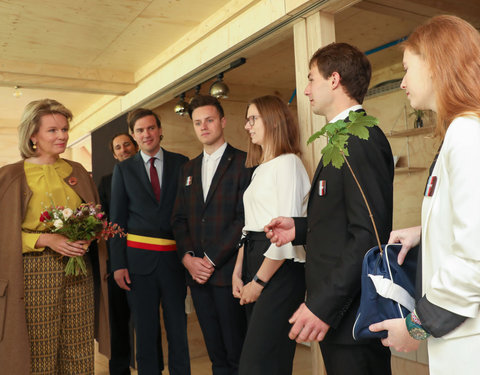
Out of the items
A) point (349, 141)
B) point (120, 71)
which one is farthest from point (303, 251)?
point (120, 71)

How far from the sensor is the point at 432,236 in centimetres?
106

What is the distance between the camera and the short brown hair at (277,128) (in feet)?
7.41

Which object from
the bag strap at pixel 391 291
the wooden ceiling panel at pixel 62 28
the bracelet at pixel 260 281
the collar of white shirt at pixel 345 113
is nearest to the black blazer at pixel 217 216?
the bracelet at pixel 260 281

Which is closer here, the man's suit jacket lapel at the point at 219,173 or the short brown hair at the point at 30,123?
the short brown hair at the point at 30,123

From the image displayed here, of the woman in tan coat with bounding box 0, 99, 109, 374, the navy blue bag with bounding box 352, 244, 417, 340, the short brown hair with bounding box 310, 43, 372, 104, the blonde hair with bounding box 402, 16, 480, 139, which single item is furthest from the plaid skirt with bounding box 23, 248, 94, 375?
the blonde hair with bounding box 402, 16, 480, 139

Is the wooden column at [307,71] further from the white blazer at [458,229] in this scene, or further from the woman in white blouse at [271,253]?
→ the white blazer at [458,229]

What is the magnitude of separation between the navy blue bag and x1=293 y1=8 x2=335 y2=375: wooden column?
1.32 m

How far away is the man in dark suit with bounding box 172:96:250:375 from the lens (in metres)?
2.56

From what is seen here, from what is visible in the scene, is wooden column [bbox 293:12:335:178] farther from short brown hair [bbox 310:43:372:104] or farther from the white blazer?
the white blazer

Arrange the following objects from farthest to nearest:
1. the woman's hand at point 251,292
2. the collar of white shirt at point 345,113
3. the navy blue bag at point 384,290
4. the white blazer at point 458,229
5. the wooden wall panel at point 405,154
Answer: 1. the wooden wall panel at point 405,154
2. the woman's hand at point 251,292
3. the collar of white shirt at point 345,113
4. the navy blue bag at point 384,290
5. the white blazer at point 458,229

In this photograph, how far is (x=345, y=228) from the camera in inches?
58.9

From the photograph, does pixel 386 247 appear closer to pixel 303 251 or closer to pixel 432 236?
pixel 432 236

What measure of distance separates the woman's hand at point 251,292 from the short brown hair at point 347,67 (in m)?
0.91

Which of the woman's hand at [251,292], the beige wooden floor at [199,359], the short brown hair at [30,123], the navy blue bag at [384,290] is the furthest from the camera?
the beige wooden floor at [199,359]
